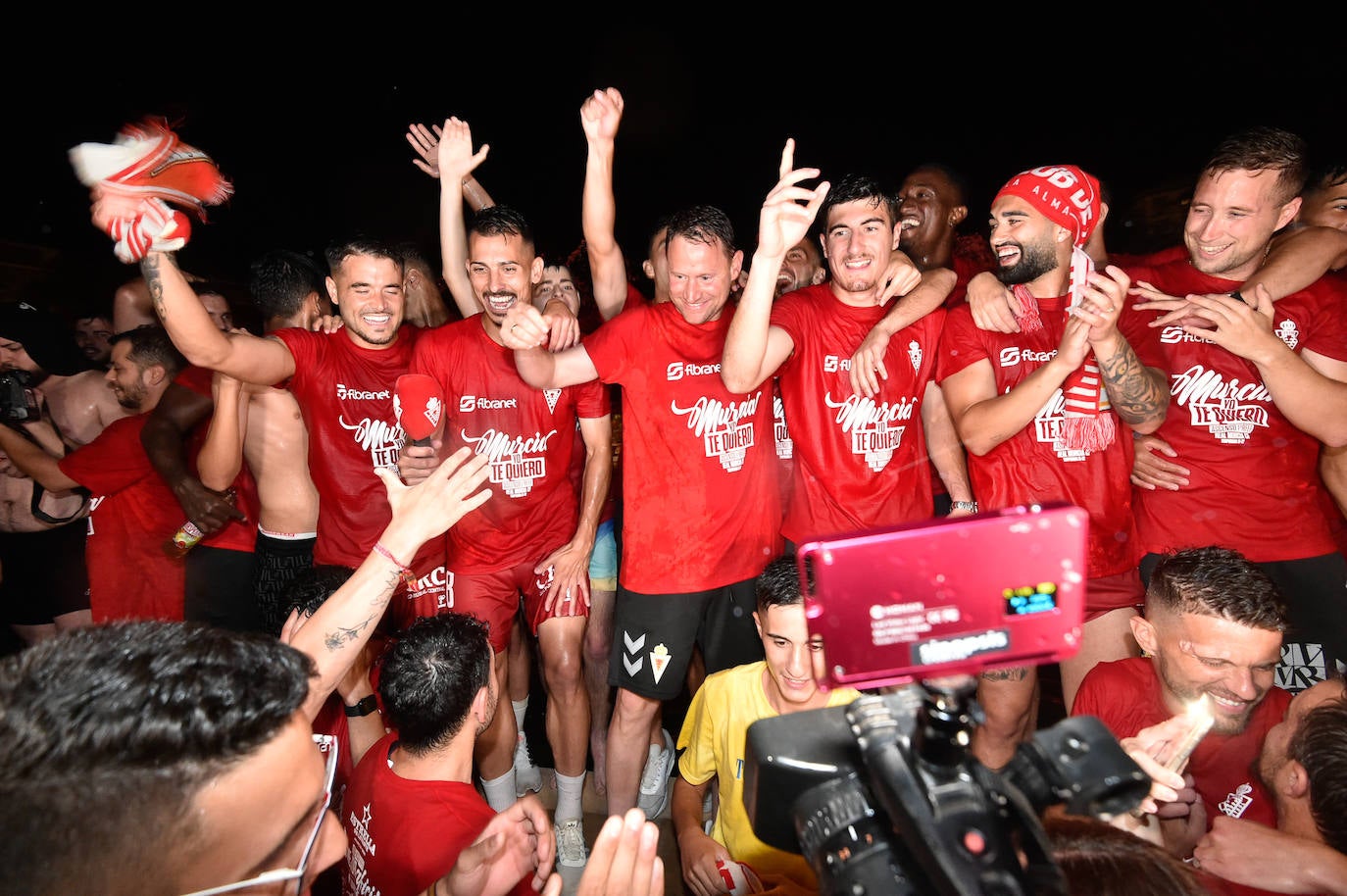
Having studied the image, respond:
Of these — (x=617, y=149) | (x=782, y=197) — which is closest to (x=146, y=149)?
(x=782, y=197)

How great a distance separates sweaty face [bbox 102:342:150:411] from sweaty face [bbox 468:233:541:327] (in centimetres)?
190

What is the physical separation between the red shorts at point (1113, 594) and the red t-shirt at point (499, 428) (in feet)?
7.42

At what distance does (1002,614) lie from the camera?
2.77 ft

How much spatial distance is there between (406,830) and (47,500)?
3534mm

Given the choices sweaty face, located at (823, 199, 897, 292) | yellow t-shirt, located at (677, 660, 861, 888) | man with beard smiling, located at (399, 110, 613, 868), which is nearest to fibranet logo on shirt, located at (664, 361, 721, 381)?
man with beard smiling, located at (399, 110, 613, 868)

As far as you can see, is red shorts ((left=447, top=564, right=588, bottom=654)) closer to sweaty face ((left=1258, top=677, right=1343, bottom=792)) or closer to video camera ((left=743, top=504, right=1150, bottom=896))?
sweaty face ((left=1258, top=677, right=1343, bottom=792))

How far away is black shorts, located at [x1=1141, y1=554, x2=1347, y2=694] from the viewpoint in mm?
2830

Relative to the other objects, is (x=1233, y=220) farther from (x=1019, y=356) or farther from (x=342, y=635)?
(x=342, y=635)

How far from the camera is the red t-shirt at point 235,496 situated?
147 inches

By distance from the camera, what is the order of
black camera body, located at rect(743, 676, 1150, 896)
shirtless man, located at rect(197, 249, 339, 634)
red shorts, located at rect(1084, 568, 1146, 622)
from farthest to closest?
1. shirtless man, located at rect(197, 249, 339, 634)
2. red shorts, located at rect(1084, 568, 1146, 622)
3. black camera body, located at rect(743, 676, 1150, 896)

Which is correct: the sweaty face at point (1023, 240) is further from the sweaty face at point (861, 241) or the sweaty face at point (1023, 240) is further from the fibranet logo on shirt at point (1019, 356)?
the sweaty face at point (861, 241)

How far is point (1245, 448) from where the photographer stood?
2902mm

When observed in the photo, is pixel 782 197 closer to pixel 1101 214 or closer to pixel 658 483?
pixel 658 483

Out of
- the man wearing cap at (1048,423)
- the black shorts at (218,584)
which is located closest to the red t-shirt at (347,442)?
the black shorts at (218,584)
